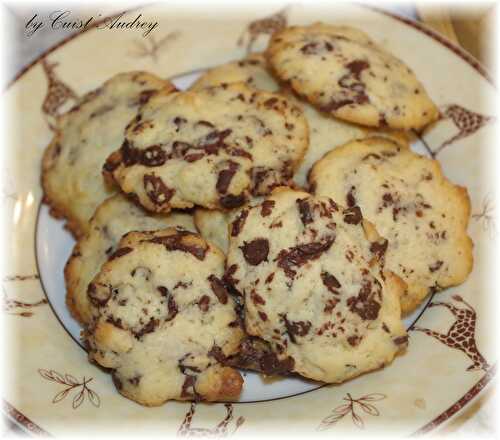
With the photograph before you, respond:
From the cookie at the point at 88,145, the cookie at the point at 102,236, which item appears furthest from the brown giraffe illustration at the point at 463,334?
the cookie at the point at 88,145

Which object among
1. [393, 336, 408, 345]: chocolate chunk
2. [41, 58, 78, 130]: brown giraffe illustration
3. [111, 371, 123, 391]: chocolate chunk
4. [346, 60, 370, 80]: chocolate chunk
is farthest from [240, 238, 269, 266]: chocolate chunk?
[41, 58, 78, 130]: brown giraffe illustration

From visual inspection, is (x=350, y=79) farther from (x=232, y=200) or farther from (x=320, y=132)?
(x=232, y=200)

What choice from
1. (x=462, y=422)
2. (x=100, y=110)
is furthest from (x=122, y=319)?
(x=462, y=422)

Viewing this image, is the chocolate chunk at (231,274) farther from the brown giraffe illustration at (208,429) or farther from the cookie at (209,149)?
the brown giraffe illustration at (208,429)

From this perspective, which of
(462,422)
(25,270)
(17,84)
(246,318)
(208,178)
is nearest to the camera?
(246,318)

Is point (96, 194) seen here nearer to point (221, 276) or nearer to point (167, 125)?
point (167, 125)

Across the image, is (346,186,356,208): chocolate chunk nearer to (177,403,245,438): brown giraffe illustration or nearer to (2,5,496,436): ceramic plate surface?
(2,5,496,436): ceramic plate surface
